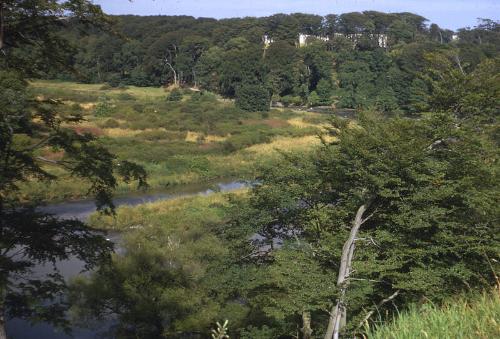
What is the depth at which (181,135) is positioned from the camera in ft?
149

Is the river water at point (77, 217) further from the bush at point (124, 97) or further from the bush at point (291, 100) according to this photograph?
the bush at point (291, 100)

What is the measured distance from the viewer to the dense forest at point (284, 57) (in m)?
68.1

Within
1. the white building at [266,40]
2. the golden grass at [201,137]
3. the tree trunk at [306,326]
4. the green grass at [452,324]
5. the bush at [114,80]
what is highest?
the white building at [266,40]

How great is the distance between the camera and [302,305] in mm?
10195

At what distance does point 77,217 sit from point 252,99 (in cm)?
3958

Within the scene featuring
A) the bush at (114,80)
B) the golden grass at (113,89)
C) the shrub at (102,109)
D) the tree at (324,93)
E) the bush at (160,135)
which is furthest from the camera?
the bush at (114,80)

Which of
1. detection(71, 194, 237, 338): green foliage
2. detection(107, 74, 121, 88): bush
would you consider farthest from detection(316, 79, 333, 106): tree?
detection(71, 194, 237, 338): green foliage

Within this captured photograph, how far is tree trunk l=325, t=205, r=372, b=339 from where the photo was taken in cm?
1030

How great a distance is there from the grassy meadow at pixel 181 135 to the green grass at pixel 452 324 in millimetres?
20923

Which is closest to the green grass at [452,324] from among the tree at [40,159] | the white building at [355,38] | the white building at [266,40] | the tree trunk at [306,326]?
the tree at [40,159]

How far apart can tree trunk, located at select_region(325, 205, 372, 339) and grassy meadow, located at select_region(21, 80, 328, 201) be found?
13.9 meters

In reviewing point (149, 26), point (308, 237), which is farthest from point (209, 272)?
point (149, 26)

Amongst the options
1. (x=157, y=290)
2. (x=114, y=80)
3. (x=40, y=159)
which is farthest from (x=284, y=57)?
(x=40, y=159)

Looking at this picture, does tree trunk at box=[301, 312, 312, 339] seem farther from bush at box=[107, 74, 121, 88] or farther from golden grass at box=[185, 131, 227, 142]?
bush at box=[107, 74, 121, 88]
